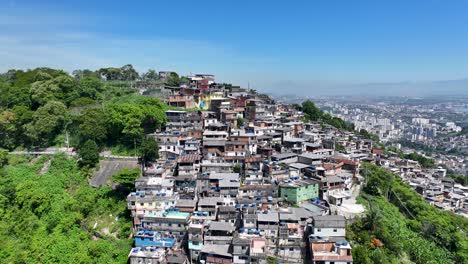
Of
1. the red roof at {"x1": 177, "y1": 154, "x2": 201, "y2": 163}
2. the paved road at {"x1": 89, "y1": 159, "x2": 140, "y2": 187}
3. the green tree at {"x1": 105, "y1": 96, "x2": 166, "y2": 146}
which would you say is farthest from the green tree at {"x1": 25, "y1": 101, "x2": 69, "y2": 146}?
the red roof at {"x1": 177, "y1": 154, "x2": 201, "y2": 163}

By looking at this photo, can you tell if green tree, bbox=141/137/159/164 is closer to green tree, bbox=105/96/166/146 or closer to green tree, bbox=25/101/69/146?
green tree, bbox=105/96/166/146

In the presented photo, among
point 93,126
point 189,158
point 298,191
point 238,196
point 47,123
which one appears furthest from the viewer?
point 47,123

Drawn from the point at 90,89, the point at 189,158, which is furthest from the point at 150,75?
the point at 189,158

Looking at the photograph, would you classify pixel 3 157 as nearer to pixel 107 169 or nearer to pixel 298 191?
pixel 107 169

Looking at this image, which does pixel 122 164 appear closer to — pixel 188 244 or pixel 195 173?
pixel 195 173

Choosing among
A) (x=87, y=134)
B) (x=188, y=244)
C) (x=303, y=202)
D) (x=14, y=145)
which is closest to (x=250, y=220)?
(x=188, y=244)

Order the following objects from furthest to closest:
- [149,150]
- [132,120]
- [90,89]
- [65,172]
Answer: [90,89] < [132,120] < [65,172] < [149,150]

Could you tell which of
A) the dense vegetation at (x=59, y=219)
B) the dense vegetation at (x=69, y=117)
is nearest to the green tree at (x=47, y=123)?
the dense vegetation at (x=69, y=117)
